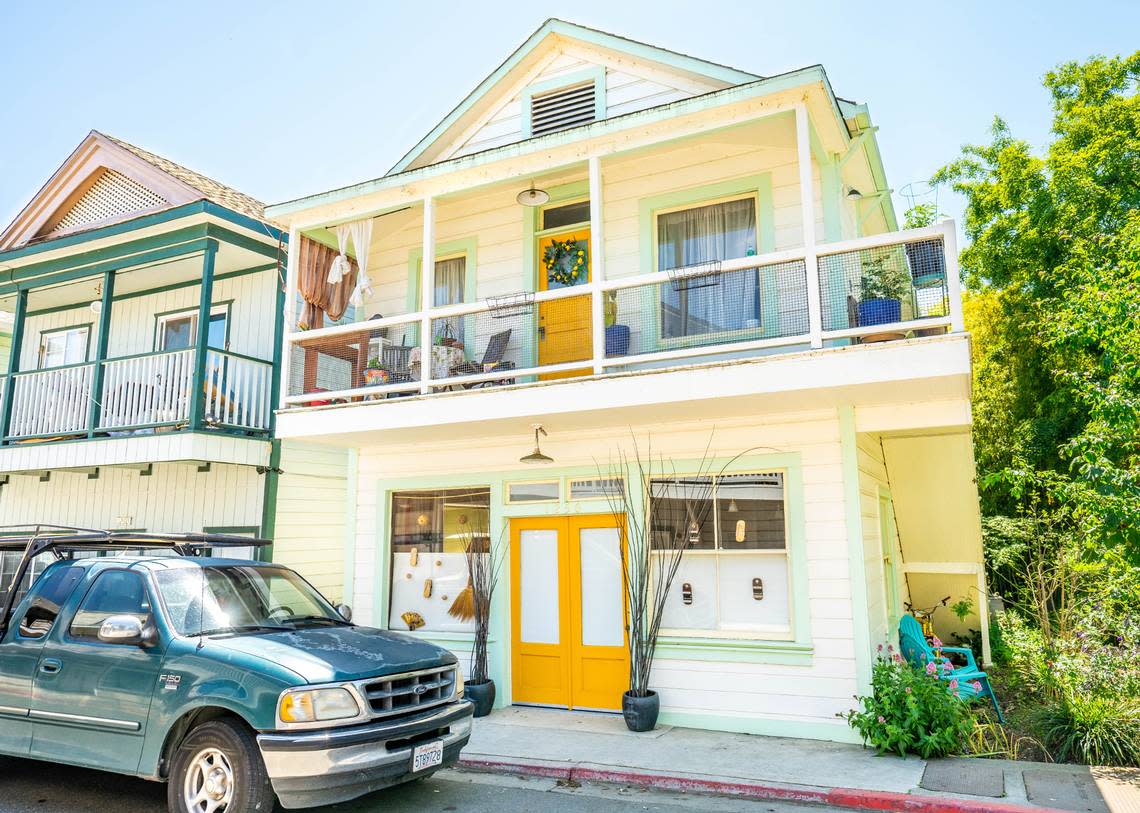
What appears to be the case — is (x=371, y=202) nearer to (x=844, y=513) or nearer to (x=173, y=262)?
(x=173, y=262)

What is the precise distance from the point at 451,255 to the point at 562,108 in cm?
243

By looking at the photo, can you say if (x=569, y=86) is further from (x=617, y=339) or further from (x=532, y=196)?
(x=617, y=339)

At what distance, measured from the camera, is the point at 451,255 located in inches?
411

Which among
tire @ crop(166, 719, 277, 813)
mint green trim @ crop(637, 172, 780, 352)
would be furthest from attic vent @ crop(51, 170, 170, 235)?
tire @ crop(166, 719, 277, 813)

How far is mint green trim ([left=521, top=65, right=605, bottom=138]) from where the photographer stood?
9977mm

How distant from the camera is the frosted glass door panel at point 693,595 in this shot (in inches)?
316

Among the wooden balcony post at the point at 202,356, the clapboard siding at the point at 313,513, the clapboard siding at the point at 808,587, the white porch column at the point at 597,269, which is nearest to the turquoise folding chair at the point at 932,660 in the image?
the clapboard siding at the point at 808,587

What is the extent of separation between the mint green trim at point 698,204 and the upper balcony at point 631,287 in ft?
0.06

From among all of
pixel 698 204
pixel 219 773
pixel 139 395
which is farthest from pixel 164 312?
pixel 219 773

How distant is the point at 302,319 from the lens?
9.79 meters

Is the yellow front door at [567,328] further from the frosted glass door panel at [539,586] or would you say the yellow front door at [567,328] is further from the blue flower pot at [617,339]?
the frosted glass door panel at [539,586]

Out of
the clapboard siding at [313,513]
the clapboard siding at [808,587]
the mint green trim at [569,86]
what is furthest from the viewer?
the clapboard siding at [313,513]

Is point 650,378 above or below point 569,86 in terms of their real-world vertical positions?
below

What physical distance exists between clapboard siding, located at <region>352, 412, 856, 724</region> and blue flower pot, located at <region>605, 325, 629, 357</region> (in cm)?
94
